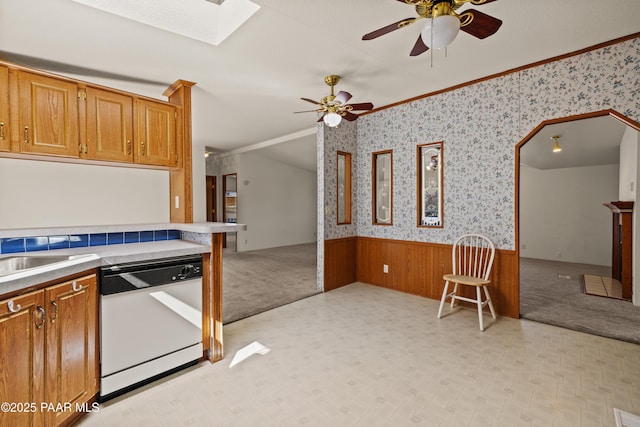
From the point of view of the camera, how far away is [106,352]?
1948 millimetres

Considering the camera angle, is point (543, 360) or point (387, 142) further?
point (387, 142)

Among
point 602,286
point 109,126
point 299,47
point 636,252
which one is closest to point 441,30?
point 299,47

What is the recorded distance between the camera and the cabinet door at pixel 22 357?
136 centimetres

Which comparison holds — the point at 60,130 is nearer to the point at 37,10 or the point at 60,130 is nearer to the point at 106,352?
the point at 37,10

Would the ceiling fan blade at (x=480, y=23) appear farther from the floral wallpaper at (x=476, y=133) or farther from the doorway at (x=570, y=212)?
the doorway at (x=570, y=212)

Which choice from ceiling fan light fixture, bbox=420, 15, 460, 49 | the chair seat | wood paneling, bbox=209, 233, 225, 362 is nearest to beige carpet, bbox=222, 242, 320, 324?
wood paneling, bbox=209, 233, 225, 362

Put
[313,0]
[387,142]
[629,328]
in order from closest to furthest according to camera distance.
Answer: [313,0], [629,328], [387,142]

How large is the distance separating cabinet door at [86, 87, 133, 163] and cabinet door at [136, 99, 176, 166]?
0.09 metres

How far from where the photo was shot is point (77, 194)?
2832 mm

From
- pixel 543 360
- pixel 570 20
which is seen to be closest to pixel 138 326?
pixel 543 360

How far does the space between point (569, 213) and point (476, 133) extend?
483 cm

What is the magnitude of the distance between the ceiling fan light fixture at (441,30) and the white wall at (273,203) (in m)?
6.81

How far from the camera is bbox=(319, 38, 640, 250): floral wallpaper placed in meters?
2.81

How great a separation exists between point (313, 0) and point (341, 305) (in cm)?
320
